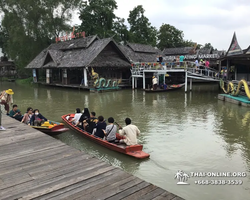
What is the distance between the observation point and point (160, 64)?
23500 millimetres

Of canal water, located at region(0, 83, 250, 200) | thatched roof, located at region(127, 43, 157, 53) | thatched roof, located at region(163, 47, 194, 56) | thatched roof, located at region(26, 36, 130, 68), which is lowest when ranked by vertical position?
canal water, located at region(0, 83, 250, 200)

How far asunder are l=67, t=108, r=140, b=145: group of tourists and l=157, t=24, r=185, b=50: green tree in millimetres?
48455

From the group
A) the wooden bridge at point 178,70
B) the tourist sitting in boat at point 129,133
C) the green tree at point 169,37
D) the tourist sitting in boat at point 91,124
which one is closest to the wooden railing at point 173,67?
the wooden bridge at point 178,70

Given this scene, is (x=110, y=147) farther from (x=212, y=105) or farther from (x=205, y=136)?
(x=212, y=105)

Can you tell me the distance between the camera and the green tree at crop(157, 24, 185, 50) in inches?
2156

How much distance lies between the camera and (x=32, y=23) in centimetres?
3544

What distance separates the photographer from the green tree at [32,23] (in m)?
35.1

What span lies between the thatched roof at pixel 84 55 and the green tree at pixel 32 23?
6612mm

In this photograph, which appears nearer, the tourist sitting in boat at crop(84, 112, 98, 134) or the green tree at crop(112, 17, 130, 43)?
the tourist sitting in boat at crop(84, 112, 98, 134)

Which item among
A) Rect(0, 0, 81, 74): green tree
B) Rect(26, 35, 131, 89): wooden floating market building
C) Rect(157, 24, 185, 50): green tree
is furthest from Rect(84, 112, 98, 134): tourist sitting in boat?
Rect(157, 24, 185, 50): green tree

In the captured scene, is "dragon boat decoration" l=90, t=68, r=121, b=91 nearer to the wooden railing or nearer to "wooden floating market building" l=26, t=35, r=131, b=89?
"wooden floating market building" l=26, t=35, r=131, b=89

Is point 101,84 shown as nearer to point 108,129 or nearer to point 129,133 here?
point 108,129

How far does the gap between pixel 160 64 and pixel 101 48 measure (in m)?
6.58

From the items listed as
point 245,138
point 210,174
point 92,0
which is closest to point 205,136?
point 245,138
